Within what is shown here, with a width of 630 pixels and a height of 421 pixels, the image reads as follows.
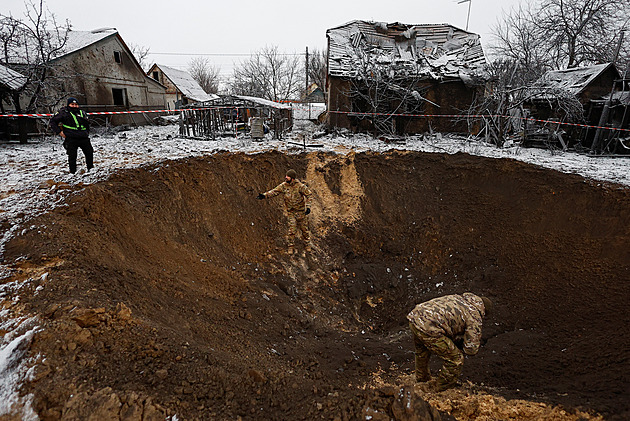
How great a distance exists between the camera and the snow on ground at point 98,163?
2566 millimetres

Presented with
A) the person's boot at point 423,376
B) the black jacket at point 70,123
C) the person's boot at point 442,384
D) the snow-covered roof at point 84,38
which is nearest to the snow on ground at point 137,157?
the black jacket at point 70,123

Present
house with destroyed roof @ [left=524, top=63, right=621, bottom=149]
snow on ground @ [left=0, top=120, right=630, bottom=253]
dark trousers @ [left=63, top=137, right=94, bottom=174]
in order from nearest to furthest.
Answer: snow on ground @ [left=0, top=120, right=630, bottom=253], dark trousers @ [left=63, top=137, right=94, bottom=174], house with destroyed roof @ [left=524, top=63, right=621, bottom=149]

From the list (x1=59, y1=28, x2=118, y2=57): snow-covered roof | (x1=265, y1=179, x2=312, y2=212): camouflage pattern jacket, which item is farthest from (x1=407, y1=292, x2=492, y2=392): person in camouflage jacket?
(x1=59, y1=28, x2=118, y2=57): snow-covered roof

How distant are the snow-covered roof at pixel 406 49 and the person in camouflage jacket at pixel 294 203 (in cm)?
1023

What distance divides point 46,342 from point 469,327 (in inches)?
158

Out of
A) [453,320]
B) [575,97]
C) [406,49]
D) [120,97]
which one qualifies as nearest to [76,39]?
[120,97]

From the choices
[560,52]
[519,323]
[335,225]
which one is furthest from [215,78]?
[519,323]

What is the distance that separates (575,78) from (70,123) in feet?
61.0

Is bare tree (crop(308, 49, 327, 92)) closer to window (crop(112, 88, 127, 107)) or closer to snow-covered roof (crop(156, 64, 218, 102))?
snow-covered roof (crop(156, 64, 218, 102))

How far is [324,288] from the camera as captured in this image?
23.3ft

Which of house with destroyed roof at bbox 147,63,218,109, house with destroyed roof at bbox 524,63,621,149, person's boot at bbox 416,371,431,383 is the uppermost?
house with destroyed roof at bbox 147,63,218,109

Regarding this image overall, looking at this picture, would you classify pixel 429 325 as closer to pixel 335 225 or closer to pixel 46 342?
pixel 46 342

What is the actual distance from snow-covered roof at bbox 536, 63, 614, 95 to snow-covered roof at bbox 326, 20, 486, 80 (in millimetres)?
3291

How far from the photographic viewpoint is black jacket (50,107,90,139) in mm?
6147
